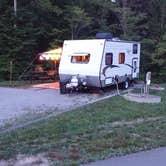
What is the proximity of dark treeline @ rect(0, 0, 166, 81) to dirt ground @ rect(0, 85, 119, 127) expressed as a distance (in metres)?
7.02

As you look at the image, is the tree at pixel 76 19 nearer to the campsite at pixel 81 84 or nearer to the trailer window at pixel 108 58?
the campsite at pixel 81 84

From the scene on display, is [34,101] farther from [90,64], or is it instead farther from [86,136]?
[86,136]

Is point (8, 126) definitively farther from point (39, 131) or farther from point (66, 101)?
point (66, 101)

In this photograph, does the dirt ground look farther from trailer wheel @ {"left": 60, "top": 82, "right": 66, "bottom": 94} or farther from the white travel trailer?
the white travel trailer

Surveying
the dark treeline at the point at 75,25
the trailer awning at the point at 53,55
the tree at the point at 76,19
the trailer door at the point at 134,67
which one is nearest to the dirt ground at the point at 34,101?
the trailer door at the point at 134,67

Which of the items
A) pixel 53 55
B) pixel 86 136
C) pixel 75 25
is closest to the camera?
pixel 86 136

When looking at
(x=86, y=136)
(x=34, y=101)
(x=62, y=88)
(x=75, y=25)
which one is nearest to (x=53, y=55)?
(x=75, y=25)

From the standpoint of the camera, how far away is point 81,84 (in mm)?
16812

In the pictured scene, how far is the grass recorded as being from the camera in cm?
758

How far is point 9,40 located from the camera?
2519 centimetres

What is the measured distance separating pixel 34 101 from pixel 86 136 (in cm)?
604

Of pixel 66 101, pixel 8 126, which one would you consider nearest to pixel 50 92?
pixel 66 101

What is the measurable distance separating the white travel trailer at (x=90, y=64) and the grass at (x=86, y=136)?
4348mm

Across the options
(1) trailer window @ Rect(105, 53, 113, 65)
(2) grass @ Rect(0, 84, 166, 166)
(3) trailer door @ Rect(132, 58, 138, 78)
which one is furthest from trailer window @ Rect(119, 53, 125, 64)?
(2) grass @ Rect(0, 84, 166, 166)
